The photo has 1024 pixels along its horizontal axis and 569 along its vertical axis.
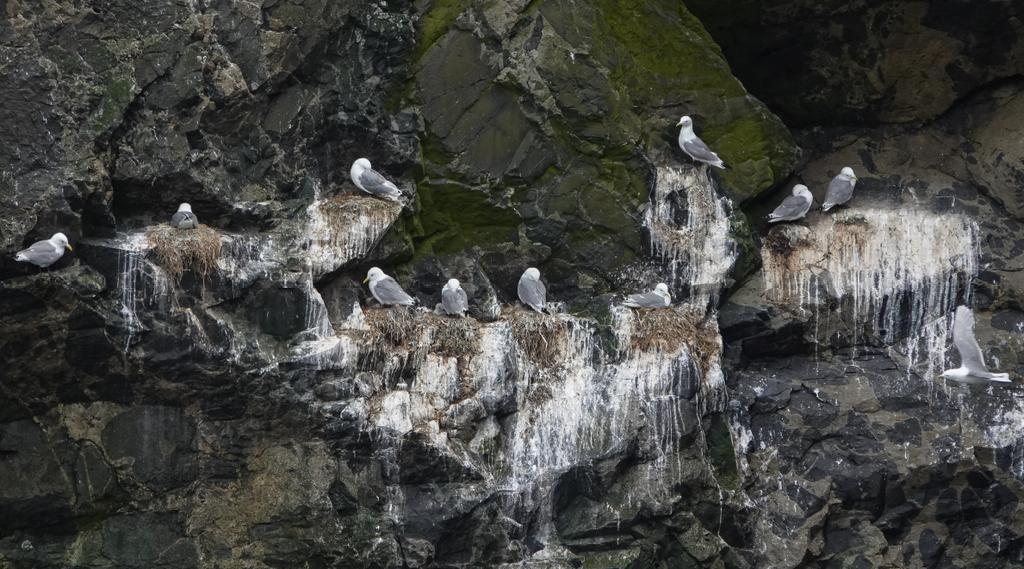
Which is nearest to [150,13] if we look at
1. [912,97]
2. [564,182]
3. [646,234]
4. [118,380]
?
[118,380]

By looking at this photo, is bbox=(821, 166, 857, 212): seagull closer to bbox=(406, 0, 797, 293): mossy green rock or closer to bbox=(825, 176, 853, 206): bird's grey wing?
bbox=(825, 176, 853, 206): bird's grey wing

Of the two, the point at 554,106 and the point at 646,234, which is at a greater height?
the point at 554,106

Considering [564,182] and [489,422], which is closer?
[489,422]

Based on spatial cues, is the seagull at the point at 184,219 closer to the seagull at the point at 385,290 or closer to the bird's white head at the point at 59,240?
the bird's white head at the point at 59,240

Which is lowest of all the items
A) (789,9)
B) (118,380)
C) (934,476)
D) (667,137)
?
(934,476)

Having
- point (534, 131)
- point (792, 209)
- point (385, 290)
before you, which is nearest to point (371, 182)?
point (385, 290)

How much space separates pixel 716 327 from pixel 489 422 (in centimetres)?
257

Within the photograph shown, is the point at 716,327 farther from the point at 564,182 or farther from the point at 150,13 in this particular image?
the point at 150,13

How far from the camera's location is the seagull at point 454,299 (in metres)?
13.9

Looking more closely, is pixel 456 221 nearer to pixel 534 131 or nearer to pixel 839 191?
pixel 534 131

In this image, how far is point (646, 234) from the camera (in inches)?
579

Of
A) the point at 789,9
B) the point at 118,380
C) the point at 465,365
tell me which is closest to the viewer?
the point at 118,380

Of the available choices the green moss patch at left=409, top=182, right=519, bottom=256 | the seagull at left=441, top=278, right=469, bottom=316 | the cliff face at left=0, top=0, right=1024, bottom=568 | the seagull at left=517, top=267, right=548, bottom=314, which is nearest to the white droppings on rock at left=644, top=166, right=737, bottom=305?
the cliff face at left=0, top=0, right=1024, bottom=568

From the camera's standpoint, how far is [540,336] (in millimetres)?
13977
